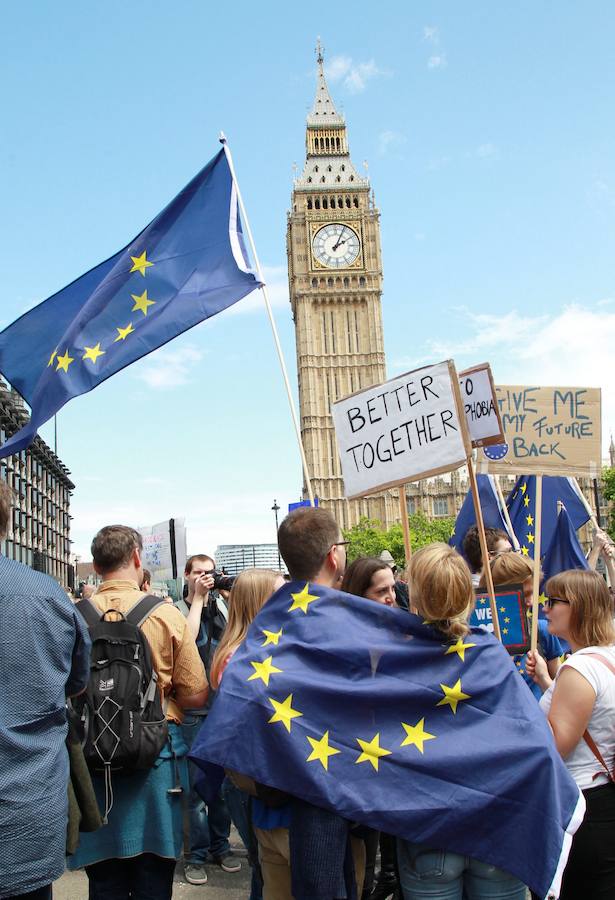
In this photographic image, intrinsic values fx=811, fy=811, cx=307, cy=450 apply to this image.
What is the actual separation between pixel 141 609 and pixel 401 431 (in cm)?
172

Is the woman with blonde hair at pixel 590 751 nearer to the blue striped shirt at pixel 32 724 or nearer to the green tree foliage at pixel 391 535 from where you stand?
the blue striped shirt at pixel 32 724

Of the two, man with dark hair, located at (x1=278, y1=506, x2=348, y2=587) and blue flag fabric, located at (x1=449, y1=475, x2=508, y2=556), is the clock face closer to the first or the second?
blue flag fabric, located at (x1=449, y1=475, x2=508, y2=556)

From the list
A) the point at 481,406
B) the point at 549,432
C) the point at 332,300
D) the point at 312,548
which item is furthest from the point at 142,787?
the point at 332,300

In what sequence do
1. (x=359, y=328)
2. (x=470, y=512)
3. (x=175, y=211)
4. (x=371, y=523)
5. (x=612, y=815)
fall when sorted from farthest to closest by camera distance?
(x=359, y=328) → (x=371, y=523) → (x=470, y=512) → (x=175, y=211) → (x=612, y=815)

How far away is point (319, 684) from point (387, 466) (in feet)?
6.54

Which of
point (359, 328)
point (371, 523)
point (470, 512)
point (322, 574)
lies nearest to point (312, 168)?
point (359, 328)

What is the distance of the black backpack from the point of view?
302 cm

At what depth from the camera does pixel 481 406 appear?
191 inches

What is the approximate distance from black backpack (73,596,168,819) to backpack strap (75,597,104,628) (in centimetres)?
1

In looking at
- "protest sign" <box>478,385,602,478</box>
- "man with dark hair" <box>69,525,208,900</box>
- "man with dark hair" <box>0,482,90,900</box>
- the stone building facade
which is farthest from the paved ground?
the stone building facade

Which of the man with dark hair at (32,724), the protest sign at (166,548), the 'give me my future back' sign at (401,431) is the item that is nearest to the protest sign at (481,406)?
the 'give me my future back' sign at (401,431)

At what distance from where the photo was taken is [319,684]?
2.59 meters

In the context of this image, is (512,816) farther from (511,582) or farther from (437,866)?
(511,582)

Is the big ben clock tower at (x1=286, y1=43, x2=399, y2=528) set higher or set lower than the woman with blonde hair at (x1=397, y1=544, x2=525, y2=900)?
higher
